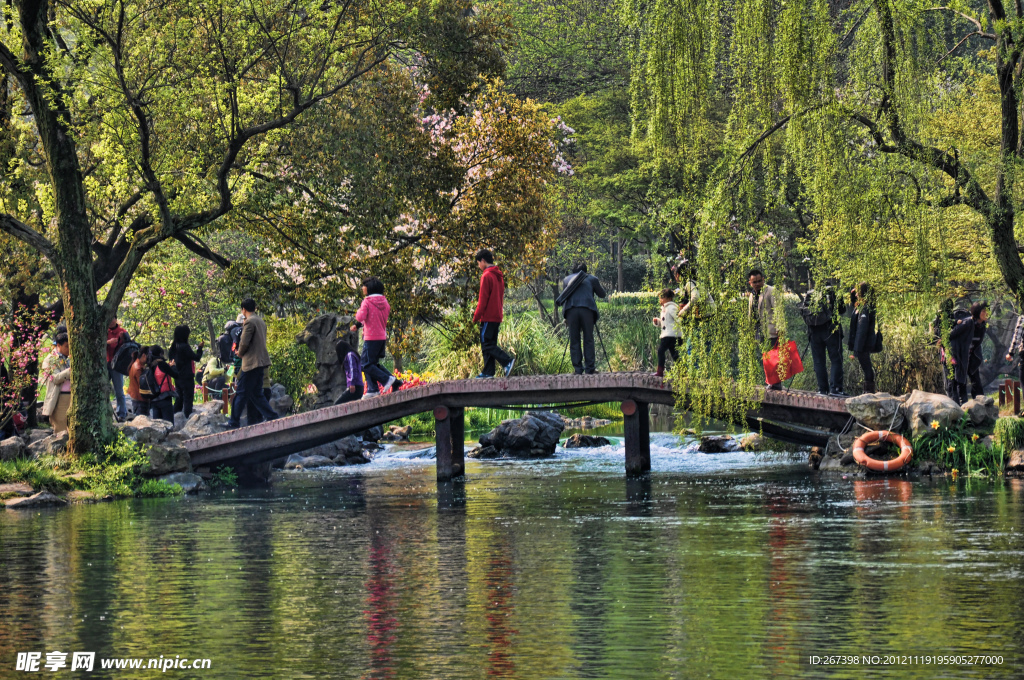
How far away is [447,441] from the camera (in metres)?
23.0

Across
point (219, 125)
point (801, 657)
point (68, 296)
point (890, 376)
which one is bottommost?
point (801, 657)

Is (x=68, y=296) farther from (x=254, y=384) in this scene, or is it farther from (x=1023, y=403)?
(x=1023, y=403)

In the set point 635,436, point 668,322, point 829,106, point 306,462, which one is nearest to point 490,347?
point 668,322

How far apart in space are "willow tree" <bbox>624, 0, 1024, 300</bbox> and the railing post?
853 cm

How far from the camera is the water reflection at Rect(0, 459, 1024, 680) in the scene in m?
8.63

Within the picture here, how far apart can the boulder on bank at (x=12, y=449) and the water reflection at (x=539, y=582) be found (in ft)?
10.7

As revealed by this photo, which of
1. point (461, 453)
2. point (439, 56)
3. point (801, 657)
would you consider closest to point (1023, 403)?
point (461, 453)

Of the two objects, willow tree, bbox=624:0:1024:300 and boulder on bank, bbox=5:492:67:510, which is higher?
willow tree, bbox=624:0:1024:300

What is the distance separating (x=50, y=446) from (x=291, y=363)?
9272mm

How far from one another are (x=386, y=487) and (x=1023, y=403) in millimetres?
11420

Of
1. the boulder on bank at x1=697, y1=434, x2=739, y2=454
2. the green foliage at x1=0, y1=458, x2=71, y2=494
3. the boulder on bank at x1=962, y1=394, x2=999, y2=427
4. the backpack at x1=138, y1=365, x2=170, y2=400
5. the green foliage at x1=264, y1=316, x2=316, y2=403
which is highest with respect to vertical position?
the green foliage at x1=264, y1=316, x2=316, y2=403

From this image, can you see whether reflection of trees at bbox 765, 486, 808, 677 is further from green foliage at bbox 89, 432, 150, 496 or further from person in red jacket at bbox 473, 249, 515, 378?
green foliage at bbox 89, 432, 150, 496

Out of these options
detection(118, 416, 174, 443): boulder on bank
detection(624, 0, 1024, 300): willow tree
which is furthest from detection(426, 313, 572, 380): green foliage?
detection(624, 0, 1024, 300): willow tree

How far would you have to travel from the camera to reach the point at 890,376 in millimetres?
26984
